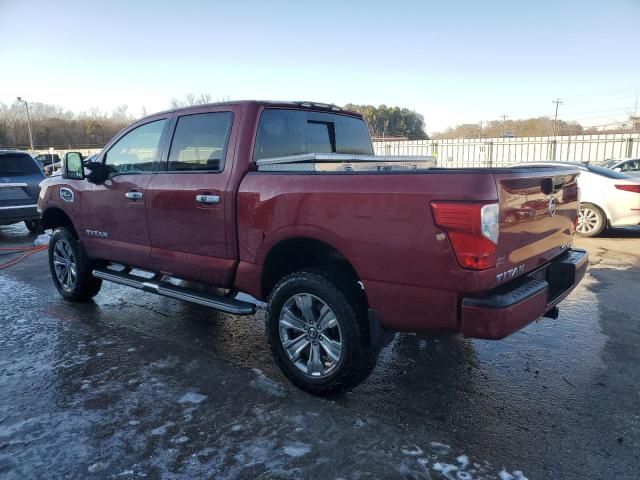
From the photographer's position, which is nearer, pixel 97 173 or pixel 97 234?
pixel 97 173

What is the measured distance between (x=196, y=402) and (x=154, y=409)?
267mm

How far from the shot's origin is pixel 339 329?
10.2ft

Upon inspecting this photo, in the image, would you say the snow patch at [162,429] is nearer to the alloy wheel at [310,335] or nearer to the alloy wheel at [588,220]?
the alloy wheel at [310,335]

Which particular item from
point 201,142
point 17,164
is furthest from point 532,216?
point 17,164

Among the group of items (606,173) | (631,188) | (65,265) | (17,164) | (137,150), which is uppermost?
(137,150)

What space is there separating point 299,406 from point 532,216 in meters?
1.91

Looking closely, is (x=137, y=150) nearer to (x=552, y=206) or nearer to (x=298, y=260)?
(x=298, y=260)

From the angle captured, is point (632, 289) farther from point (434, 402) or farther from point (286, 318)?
point (286, 318)

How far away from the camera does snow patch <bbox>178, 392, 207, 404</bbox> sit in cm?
327

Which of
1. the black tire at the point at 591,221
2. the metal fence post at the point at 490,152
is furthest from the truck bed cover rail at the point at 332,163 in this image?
the metal fence post at the point at 490,152

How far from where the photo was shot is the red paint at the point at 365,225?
8.60 ft

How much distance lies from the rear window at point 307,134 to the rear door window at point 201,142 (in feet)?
0.97

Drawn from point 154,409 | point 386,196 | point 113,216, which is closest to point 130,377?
point 154,409

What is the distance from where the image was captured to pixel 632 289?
5.74 metres
